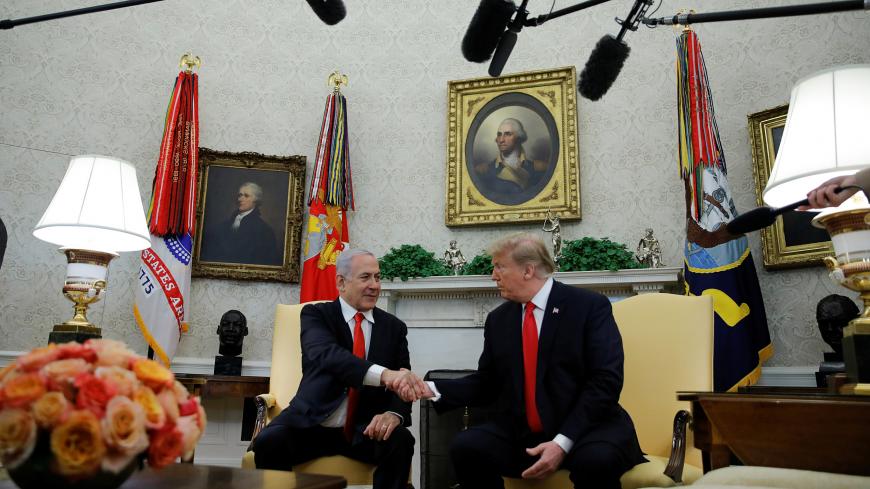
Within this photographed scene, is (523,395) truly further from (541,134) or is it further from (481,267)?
(541,134)

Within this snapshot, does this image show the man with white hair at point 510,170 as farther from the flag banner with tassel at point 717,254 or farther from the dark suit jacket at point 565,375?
the dark suit jacket at point 565,375

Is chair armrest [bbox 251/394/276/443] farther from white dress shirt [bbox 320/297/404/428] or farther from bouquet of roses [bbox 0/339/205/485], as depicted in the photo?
bouquet of roses [bbox 0/339/205/485]

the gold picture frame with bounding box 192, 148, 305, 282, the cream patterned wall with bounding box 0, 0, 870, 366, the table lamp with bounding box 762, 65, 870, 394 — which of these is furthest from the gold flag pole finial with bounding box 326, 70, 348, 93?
the table lamp with bounding box 762, 65, 870, 394

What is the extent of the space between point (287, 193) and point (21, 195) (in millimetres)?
2146

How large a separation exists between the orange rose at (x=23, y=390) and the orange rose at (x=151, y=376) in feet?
0.60

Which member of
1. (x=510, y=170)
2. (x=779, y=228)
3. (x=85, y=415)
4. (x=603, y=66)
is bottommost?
(x=85, y=415)

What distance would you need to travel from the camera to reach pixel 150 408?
135 cm

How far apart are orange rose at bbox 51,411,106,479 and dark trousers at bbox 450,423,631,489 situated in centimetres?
154

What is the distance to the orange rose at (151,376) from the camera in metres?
1.41

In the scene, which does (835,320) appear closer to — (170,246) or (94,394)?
(94,394)

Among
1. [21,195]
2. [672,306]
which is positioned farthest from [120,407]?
[21,195]

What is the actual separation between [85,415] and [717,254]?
12.5 feet

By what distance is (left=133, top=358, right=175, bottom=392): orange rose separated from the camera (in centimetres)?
141

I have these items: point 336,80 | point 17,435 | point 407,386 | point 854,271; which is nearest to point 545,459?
point 407,386
